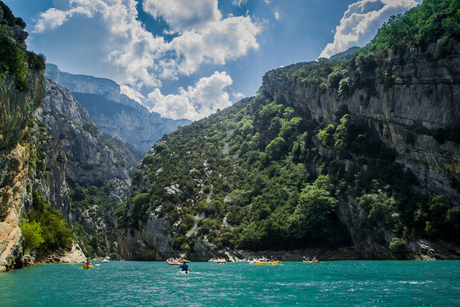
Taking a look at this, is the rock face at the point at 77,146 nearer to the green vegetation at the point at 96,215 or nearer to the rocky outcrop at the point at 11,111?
the green vegetation at the point at 96,215

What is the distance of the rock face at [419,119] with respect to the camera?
117 feet

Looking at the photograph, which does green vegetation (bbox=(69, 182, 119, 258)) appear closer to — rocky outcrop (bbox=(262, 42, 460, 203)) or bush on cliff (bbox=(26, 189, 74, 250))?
bush on cliff (bbox=(26, 189, 74, 250))

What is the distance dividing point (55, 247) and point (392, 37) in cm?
7558

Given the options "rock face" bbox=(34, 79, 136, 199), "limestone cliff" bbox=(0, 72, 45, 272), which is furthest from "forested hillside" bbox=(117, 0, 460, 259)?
"rock face" bbox=(34, 79, 136, 199)

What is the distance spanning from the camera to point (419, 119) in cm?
4100

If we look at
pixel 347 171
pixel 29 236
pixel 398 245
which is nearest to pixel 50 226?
pixel 29 236

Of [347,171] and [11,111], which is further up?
[11,111]

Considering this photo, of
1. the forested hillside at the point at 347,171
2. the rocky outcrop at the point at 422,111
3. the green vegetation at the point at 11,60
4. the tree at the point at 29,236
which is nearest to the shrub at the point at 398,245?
the forested hillside at the point at 347,171

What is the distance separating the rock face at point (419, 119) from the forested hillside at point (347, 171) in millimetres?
160

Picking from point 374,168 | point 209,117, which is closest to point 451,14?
point 374,168

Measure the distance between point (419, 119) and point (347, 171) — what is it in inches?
617

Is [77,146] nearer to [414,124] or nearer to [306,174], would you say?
[306,174]

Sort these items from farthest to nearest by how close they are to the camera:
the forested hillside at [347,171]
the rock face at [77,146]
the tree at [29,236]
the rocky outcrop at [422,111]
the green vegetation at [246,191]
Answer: the rock face at [77,146]
the green vegetation at [246,191]
the forested hillside at [347,171]
the rocky outcrop at [422,111]
the tree at [29,236]

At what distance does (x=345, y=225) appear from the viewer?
5097 centimetres
